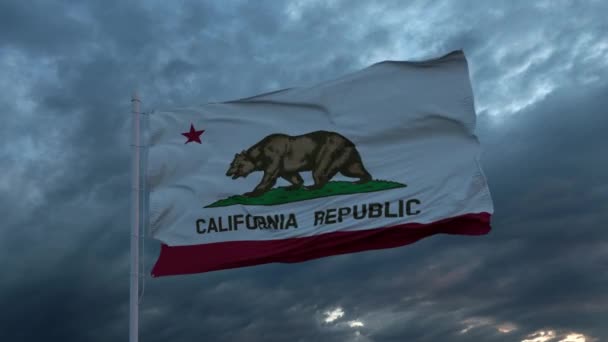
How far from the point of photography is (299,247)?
49.9 feet

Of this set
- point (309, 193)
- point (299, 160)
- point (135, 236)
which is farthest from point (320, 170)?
point (135, 236)

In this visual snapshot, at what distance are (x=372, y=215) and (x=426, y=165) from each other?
1.59 metres

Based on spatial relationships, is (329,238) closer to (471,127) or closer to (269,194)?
(269,194)

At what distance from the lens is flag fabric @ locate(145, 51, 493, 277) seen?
15.3 metres

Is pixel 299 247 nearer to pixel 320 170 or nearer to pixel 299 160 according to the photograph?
pixel 320 170

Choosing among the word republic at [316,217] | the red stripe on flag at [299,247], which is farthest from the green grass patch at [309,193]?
the red stripe on flag at [299,247]

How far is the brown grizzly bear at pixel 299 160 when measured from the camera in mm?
15852

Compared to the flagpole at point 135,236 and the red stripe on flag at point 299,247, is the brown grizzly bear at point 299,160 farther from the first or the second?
the flagpole at point 135,236

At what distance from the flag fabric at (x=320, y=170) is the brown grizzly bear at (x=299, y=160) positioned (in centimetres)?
3

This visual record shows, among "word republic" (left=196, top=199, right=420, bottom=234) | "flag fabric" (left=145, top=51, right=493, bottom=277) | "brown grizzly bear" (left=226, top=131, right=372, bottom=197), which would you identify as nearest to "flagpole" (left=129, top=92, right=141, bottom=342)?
"flag fabric" (left=145, top=51, right=493, bottom=277)

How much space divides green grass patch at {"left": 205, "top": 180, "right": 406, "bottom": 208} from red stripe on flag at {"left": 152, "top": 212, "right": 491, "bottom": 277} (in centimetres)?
86

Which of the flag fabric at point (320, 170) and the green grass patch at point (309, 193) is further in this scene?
the green grass patch at point (309, 193)

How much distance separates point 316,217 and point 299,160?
4.39 feet

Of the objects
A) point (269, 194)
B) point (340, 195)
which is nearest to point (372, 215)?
point (340, 195)
